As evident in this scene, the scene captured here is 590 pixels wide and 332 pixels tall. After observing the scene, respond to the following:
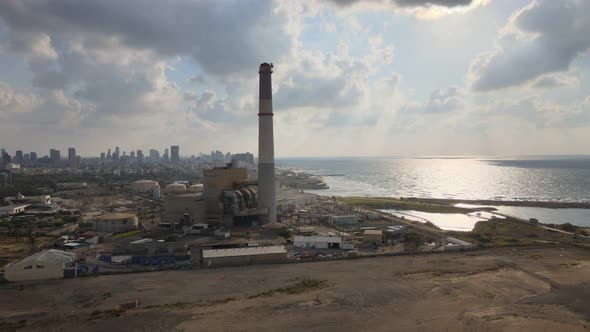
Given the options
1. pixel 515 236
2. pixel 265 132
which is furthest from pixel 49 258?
pixel 515 236

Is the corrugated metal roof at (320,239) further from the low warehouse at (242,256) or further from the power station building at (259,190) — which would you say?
the power station building at (259,190)

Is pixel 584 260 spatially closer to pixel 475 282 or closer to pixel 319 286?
pixel 475 282

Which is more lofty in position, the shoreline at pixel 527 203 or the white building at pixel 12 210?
the white building at pixel 12 210

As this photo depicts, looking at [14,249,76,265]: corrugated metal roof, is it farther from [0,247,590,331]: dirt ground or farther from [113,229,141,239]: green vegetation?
[113,229,141,239]: green vegetation

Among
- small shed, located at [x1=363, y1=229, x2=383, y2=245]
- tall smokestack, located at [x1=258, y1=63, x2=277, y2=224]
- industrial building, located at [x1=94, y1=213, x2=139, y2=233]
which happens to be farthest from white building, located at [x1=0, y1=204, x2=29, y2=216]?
small shed, located at [x1=363, y1=229, x2=383, y2=245]

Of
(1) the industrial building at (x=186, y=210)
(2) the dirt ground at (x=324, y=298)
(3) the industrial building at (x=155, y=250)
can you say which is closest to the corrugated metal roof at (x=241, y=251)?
(2) the dirt ground at (x=324, y=298)

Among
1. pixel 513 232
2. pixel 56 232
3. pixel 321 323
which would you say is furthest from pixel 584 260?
pixel 56 232
